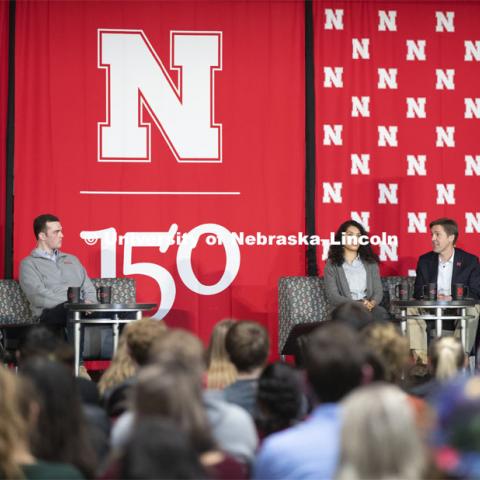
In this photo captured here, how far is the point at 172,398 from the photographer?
1914mm

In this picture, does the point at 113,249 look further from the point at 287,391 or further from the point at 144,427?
the point at 144,427

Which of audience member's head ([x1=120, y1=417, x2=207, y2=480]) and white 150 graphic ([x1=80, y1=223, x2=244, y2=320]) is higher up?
white 150 graphic ([x1=80, y1=223, x2=244, y2=320])

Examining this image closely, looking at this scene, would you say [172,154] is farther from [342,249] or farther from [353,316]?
[353,316]

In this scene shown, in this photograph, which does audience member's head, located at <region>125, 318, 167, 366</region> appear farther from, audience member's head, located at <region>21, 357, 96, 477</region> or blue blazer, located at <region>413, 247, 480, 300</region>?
blue blazer, located at <region>413, 247, 480, 300</region>

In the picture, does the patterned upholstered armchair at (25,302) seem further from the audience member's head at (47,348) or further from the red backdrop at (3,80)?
the audience member's head at (47,348)

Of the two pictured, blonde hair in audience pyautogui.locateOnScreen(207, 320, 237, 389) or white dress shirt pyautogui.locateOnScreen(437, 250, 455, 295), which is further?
white dress shirt pyautogui.locateOnScreen(437, 250, 455, 295)

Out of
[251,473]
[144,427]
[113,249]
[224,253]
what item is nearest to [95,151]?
[113,249]

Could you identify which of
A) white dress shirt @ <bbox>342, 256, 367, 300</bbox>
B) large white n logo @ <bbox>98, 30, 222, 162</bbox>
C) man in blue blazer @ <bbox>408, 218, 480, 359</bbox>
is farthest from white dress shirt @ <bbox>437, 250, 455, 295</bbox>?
large white n logo @ <bbox>98, 30, 222, 162</bbox>

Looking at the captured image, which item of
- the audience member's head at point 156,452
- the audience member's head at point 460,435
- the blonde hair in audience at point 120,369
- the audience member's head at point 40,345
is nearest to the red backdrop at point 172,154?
the blonde hair in audience at point 120,369

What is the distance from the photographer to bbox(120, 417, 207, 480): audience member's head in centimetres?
164

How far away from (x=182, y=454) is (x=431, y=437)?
0.46m

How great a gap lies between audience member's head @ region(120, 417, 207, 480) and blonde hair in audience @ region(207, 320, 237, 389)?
5.32 feet

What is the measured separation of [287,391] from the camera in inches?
114

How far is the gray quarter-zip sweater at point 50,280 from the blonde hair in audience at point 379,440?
5.31 metres
